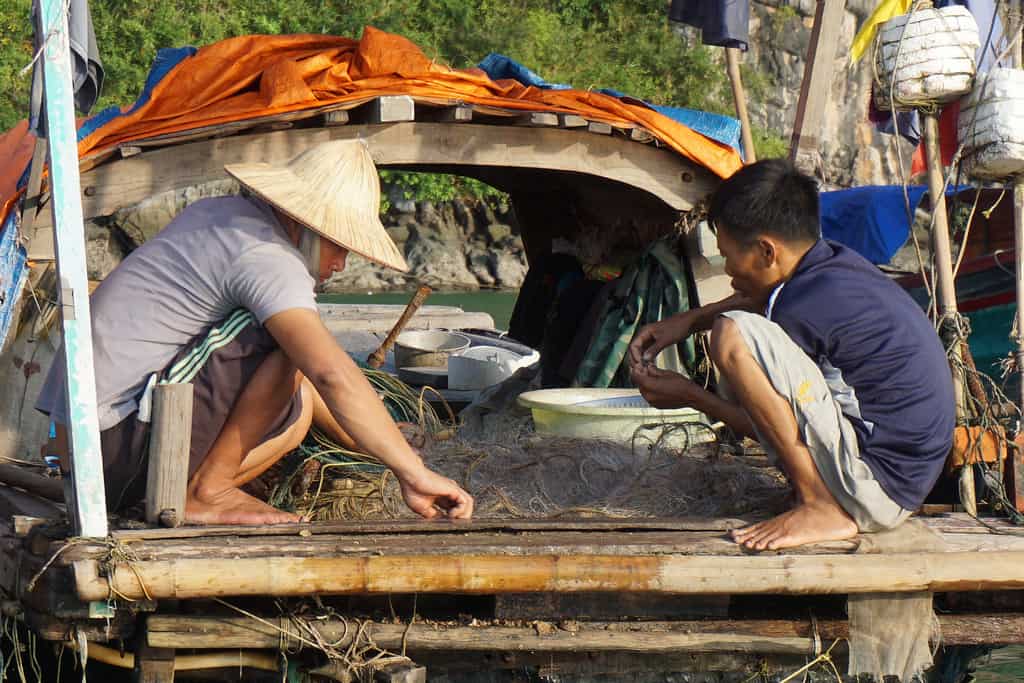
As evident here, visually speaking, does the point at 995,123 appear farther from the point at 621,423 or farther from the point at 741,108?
the point at 741,108

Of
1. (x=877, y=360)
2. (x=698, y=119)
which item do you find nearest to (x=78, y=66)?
(x=877, y=360)

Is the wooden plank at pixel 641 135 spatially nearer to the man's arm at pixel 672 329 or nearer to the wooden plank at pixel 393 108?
the wooden plank at pixel 393 108

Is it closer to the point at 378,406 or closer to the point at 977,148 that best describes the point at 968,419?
the point at 977,148

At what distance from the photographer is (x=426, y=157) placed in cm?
478

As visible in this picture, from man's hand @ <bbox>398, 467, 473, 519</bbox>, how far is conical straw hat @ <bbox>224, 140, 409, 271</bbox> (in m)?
0.57

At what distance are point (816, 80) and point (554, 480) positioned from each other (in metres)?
1.93

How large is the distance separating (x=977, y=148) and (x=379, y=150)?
222 centimetres

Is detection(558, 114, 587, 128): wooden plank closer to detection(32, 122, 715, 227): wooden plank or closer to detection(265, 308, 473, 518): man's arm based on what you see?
detection(32, 122, 715, 227): wooden plank

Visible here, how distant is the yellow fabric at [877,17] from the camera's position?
536cm

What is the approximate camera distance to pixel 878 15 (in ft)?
18.0

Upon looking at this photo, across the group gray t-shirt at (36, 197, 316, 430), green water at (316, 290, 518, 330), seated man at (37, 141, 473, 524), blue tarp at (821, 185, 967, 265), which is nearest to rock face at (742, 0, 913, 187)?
green water at (316, 290, 518, 330)

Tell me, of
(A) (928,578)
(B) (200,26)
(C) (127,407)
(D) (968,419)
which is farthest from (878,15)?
(B) (200,26)

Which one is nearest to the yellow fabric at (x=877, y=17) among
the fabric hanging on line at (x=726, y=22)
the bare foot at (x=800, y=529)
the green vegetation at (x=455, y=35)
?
the fabric hanging on line at (x=726, y=22)

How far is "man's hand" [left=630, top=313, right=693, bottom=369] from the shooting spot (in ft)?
12.8
